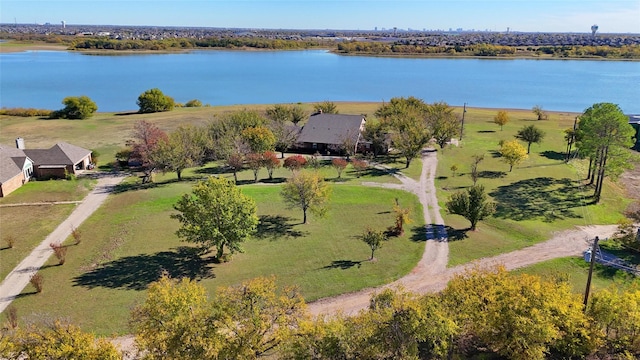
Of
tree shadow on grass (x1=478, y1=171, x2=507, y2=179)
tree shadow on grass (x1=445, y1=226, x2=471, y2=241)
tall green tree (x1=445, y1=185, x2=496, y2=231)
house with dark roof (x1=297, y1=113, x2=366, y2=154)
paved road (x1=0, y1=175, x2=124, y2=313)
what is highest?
house with dark roof (x1=297, y1=113, x2=366, y2=154)

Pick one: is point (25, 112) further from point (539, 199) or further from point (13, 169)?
point (539, 199)

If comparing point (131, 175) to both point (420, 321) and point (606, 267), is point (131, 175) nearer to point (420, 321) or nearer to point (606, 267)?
point (420, 321)

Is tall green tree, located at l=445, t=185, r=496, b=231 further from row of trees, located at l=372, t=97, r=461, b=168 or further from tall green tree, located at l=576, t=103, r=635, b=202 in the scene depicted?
row of trees, located at l=372, t=97, r=461, b=168

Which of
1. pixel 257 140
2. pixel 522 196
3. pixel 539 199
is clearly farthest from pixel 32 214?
pixel 539 199

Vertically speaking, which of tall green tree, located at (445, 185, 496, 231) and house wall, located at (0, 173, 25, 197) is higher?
tall green tree, located at (445, 185, 496, 231)

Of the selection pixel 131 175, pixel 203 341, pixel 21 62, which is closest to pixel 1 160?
pixel 131 175

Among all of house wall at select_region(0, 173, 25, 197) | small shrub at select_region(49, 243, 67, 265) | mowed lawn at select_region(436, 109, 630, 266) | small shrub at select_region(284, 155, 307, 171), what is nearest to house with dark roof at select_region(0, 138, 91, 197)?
house wall at select_region(0, 173, 25, 197)

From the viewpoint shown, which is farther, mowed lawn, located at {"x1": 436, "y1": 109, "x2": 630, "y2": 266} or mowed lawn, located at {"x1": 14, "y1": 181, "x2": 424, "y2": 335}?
mowed lawn, located at {"x1": 436, "y1": 109, "x2": 630, "y2": 266}
